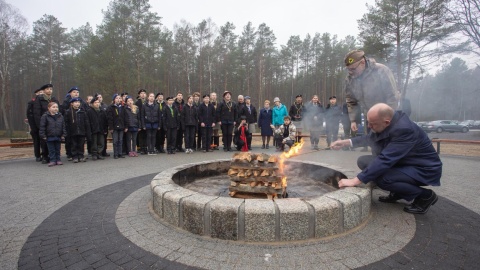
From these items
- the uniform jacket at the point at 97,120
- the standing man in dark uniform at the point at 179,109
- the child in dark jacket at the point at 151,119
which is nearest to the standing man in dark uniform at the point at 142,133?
the child in dark jacket at the point at 151,119

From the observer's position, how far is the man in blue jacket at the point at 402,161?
117 inches

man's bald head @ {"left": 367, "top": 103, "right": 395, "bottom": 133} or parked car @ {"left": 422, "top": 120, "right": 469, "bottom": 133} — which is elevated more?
man's bald head @ {"left": 367, "top": 103, "right": 395, "bottom": 133}

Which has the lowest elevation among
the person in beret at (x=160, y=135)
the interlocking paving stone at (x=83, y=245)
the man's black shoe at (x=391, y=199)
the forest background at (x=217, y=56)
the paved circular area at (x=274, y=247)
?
the interlocking paving stone at (x=83, y=245)

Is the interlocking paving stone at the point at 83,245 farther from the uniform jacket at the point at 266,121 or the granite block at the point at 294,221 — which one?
the uniform jacket at the point at 266,121

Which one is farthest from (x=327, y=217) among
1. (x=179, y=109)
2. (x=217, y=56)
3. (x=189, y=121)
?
(x=217, y=56)

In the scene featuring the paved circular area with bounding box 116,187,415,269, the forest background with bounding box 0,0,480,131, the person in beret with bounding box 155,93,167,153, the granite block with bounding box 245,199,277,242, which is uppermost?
the forest background with bounding box 0,0,480,131

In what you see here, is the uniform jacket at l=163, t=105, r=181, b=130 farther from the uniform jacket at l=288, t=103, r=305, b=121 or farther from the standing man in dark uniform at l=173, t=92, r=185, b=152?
the uniform jacket at l=288, t=103, r=305, b=121

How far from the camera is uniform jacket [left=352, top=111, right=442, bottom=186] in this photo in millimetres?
2967

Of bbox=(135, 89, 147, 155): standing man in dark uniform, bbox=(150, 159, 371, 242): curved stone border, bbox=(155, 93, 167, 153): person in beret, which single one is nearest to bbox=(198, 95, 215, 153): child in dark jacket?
bbox=(155, 93, 167, 153): person in beret

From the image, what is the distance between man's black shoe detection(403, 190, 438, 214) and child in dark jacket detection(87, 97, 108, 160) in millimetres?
8188

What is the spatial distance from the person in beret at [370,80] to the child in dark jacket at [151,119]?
6.76 metres

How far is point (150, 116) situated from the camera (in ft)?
29.1

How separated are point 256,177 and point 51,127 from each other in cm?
654

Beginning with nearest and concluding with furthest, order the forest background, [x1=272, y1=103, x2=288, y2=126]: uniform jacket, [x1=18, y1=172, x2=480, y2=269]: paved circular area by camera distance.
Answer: [x1=18, y1=172, x2=480, y2=269]: paved circular area → [x1=272, y1=103, x2=288, y2=126]: uniform jacket → the forest background
